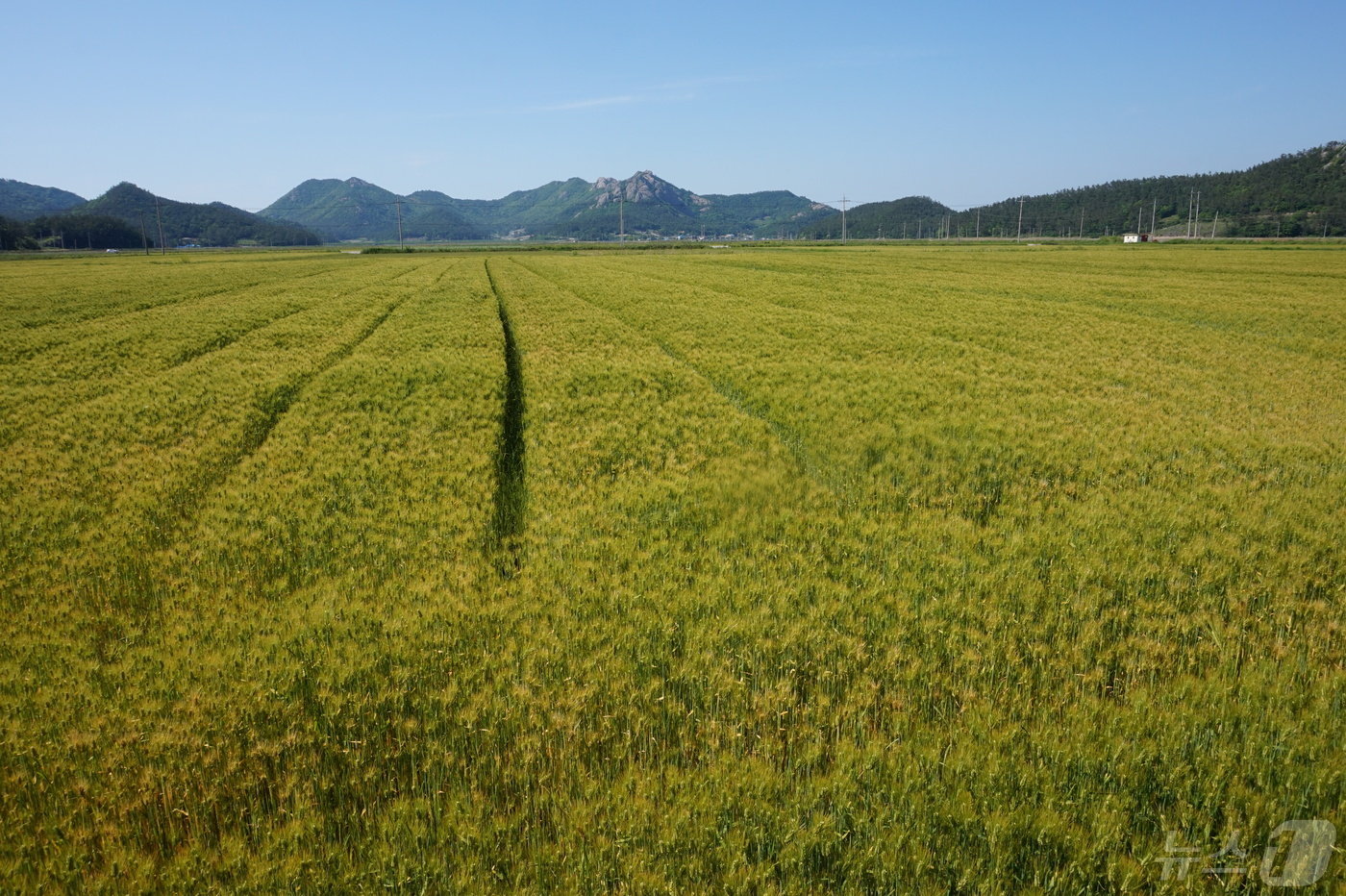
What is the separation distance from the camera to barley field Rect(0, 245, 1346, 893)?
383 centimetres

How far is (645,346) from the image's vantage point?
21.6 m

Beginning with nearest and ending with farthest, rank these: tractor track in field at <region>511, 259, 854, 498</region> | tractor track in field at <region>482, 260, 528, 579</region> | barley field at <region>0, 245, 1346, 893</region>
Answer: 1. barley field at <region>0, 245, 1346, 893</region>
2. tractor track in field at <region>482, 260, 528, 579</region>
3. tractor track in field at <region>511, 259, 854, 498</region>

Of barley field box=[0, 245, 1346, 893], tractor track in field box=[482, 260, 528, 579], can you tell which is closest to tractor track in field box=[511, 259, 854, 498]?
barley field box=[0, 245, 1346, 893]

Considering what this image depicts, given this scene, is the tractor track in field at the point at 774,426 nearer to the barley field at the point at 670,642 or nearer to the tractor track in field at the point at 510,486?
Result: the barley field at the point at 670,642

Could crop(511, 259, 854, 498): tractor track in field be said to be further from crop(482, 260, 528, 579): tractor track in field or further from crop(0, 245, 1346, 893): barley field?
crop(482, 260, 528, 579): tractor track in field

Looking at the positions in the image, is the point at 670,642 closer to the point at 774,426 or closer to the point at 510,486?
the point at 510,486

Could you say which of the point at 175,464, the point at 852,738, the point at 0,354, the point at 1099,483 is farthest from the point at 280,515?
the point at 0,354

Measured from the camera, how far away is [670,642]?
5.81 metres

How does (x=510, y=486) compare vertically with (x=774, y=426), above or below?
below

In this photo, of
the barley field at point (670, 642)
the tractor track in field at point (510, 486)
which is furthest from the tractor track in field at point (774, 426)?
the tractor track in field at point (510, 486)

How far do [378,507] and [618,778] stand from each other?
553 centimetres

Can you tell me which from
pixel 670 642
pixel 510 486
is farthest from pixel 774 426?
pixel 670 642

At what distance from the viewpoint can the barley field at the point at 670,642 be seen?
3.83m

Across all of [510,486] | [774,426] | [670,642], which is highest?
[774,426]
